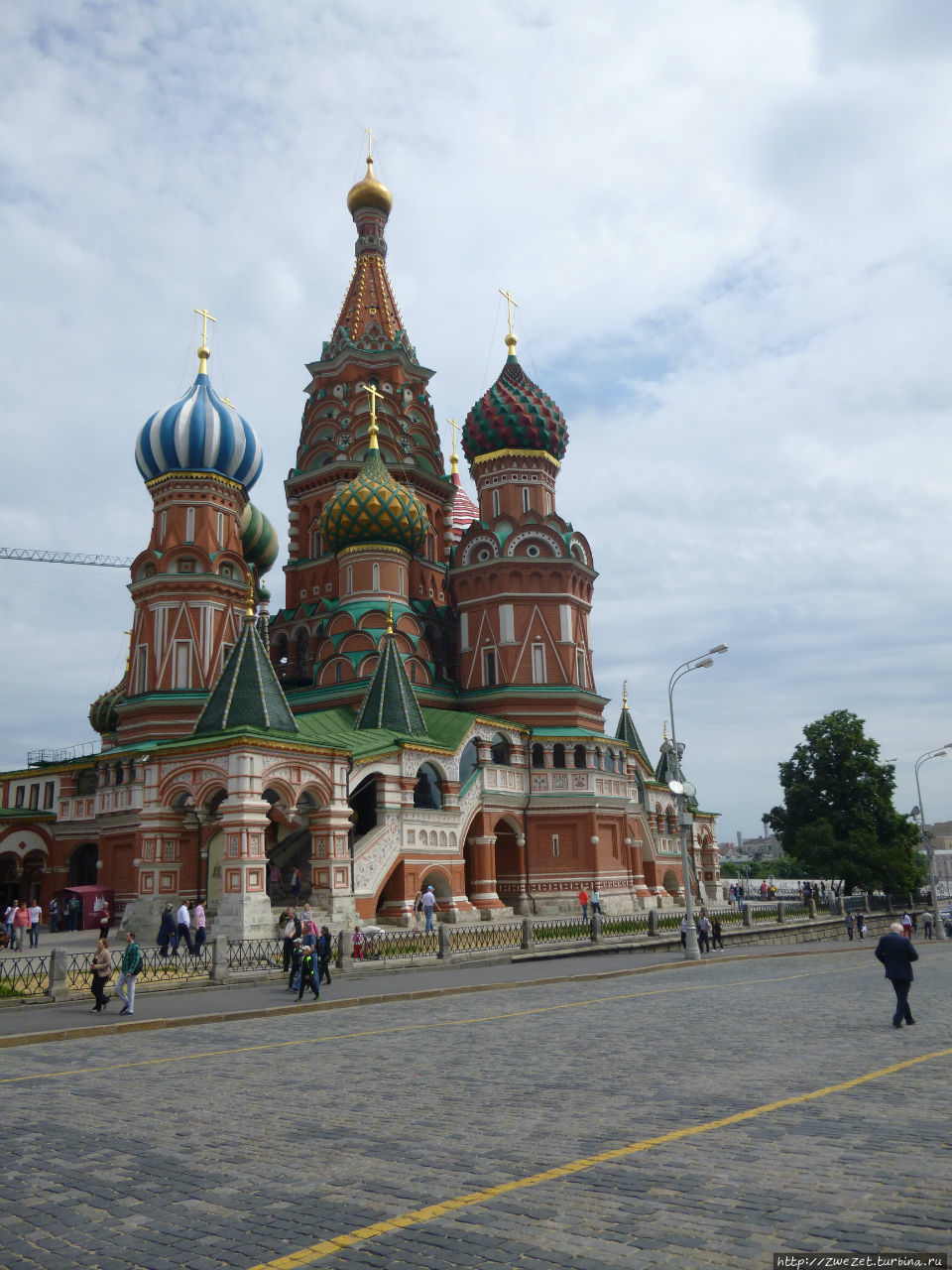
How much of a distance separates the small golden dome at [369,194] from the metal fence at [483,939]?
124ft

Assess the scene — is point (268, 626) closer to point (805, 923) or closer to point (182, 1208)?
point (805, 923)

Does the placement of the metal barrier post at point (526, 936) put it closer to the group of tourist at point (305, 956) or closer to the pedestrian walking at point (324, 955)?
the group of tourist at point (305, 956)

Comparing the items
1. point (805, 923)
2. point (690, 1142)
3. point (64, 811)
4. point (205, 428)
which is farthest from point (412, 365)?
point (690, 1142)

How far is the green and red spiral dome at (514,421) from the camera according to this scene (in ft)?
142

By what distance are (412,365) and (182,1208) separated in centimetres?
4495

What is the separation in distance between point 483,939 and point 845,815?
29756 millimetres

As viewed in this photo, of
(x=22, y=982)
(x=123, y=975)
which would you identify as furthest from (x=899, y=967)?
(x=22, y=982)

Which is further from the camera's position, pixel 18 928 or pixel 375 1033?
pixel 18 928

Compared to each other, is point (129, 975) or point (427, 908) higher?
point (427, 908)

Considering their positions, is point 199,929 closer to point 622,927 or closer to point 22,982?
point 22,982

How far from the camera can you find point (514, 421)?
43.0 metres

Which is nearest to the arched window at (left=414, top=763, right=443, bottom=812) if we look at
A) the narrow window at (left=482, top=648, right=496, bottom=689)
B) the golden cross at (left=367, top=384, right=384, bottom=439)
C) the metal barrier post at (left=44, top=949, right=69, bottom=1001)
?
the narrow window at (left=482, top=648, right=496, bottom=689)

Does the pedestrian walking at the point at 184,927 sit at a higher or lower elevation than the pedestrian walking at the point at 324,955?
higher

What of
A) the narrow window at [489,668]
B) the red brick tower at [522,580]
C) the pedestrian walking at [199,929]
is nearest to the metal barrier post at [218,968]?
the pedestrian walking at [199,929]
